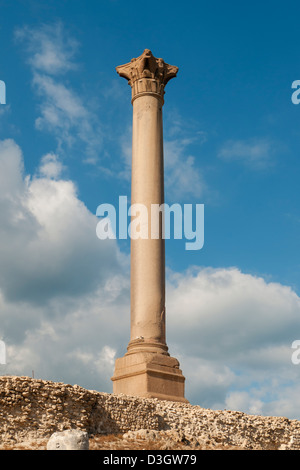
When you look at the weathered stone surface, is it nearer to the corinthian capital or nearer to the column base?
the column base

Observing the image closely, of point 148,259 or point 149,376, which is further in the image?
point 148,259

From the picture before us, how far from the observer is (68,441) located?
12656 mm

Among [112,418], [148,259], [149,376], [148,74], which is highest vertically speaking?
[148,74]

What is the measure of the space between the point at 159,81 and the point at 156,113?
1.55m

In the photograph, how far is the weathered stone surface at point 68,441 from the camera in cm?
1262

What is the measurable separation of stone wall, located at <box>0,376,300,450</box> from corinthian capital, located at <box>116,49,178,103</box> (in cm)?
1242

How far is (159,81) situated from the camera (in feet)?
80.8

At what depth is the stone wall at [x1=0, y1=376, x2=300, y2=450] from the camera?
14508mm

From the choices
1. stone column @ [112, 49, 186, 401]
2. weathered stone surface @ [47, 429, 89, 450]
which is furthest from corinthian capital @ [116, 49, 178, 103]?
weathered stone surface @ [47, 429, 89, 450]

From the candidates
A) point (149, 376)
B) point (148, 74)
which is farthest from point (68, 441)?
point (148, 74)

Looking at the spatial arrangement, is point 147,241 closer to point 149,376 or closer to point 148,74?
point 149,376

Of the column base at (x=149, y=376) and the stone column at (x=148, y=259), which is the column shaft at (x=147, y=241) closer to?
the stone column at (x=148, y=259)

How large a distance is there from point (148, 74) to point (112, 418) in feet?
46.2

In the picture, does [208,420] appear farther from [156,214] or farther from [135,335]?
[156,214]
